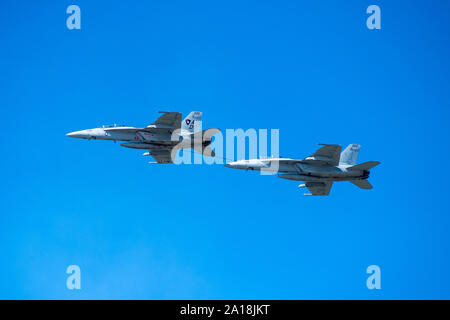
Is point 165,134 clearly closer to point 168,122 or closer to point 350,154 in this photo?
point 168,122

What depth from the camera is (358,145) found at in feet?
200

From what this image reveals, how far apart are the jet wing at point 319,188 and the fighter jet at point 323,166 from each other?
1.59ft

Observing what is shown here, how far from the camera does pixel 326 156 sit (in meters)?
58.2

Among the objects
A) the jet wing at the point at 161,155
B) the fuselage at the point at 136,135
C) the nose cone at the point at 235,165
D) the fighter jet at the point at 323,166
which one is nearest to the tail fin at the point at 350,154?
the fighter jet at the point at 323,166

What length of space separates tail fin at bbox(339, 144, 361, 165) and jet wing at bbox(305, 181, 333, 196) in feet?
8.25

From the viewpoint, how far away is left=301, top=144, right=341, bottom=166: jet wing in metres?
57.8

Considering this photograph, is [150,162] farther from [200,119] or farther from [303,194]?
[303,194]

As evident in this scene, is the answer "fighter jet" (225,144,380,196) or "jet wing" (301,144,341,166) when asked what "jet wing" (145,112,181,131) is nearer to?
"fighter jet" (225,144,380,196)

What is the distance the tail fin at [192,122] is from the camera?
61.5 m

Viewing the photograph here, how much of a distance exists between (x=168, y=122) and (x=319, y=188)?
14.9 meters

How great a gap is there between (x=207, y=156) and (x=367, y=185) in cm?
1430

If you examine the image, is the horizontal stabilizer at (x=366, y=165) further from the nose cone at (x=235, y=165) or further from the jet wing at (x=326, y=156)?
the nose cone at (x=235, y=165)
